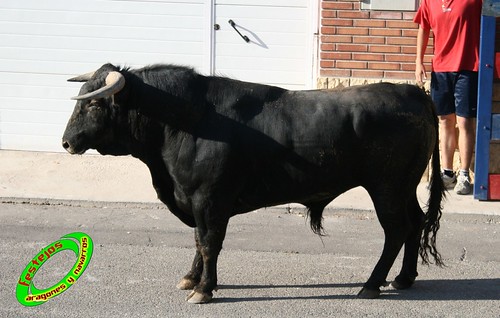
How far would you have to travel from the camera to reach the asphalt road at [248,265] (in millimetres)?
6180


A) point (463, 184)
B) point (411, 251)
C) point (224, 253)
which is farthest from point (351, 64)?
point (411, 251)

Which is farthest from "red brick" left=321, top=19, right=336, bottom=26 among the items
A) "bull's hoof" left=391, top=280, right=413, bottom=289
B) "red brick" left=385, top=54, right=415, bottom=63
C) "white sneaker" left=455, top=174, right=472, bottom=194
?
"bull's hoof" left=391, top=280, right=413, bottom=289

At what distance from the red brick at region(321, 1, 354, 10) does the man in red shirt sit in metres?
0.71

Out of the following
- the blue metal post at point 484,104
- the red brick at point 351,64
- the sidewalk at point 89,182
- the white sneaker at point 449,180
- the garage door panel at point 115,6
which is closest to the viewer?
the blue metal post at point 484,104

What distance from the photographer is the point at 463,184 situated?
9.02 metres

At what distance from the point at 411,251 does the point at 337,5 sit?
11.7ft

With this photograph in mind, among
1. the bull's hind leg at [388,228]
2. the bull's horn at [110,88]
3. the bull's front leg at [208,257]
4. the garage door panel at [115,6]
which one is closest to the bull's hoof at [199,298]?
the bull's front leg at [208,257]

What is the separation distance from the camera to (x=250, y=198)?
250 inches

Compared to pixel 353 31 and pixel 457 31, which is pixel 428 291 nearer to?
pixel 457 31

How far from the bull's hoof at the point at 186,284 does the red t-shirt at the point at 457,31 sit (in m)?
3.63

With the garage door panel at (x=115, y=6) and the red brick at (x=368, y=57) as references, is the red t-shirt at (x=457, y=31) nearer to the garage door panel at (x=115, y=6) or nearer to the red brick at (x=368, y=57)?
the red brick at (x=368, y=57)

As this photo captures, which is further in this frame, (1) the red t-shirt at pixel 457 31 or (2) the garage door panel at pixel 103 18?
(2) the garage door panel at pixel 103 18

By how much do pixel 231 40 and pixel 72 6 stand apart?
5.66 feet

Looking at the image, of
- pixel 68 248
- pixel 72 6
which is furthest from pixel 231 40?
pixel 68 248
